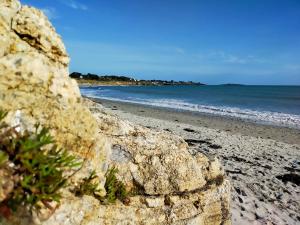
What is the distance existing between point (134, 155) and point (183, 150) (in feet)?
3.64

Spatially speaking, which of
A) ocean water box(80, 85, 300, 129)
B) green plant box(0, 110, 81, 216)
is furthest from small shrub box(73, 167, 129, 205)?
ocean water box(80, 85, 300, 129)

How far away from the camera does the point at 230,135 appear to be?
19938mm

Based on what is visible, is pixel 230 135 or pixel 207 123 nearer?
pixel 230 135

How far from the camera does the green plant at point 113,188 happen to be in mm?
Answer: 4955

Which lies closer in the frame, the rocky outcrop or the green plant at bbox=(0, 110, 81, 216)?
the green plant at bbox=(0, 110, 81, 216)

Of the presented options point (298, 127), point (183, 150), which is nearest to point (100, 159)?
point (183, 150)

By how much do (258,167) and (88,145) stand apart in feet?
31.8

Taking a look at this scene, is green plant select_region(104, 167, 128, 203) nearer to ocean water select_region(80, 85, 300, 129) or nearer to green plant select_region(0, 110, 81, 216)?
green plant select_region(0, 110, 81, 216)

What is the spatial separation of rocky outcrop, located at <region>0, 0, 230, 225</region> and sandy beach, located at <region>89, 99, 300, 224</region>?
206 cm

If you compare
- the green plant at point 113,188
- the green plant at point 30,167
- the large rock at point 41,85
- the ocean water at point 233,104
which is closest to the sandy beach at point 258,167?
the green plant at point 113,188

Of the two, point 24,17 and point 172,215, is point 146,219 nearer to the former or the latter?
point 172,215

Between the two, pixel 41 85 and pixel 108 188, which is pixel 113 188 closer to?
pixel 108 188

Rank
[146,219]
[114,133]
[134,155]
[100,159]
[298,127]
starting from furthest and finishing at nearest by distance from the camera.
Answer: [298,127], [114,133], [134,155], [146,219], [100,159]

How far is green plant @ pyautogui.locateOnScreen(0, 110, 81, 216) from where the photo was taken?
3.34m
